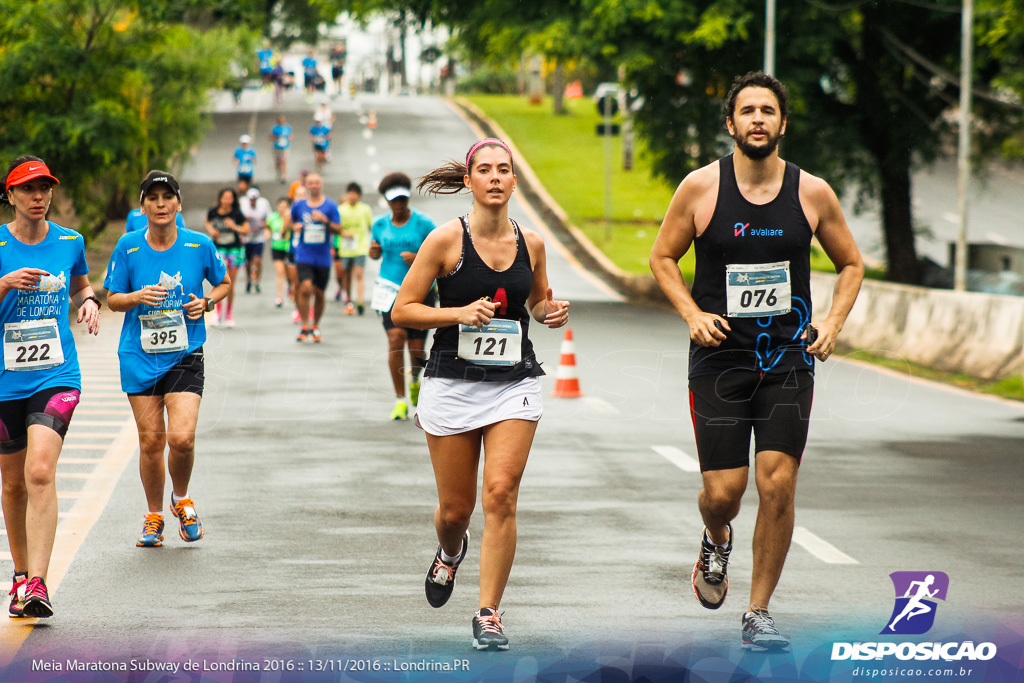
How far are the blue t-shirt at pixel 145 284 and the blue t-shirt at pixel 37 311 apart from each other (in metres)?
1.11

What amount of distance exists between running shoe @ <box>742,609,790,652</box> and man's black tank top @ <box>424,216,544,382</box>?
132 centimetres

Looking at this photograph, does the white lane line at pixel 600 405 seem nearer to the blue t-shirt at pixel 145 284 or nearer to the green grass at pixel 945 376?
the green grass at pixel 945 376

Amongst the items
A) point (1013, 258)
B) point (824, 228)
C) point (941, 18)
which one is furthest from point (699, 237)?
point (1013, 258)

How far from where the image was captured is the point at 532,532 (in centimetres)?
849

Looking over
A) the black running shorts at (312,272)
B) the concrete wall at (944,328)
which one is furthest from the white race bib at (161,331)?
the concrete wall at (944,328)

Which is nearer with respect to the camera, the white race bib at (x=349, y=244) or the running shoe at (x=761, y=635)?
the running shoe at (x=761, y=635)

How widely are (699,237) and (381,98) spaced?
Result: 65743 mm

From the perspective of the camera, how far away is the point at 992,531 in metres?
8.54

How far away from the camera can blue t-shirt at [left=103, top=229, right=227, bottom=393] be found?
26.1 feet

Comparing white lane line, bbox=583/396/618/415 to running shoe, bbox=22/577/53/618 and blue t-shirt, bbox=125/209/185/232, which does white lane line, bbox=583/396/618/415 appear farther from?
running shoe, bbox=22/577/53/618

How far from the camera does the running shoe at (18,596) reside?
249 inches

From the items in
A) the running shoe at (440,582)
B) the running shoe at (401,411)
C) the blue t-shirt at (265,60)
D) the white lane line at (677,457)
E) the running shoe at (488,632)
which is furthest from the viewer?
the blue t-shirt at (265,60)

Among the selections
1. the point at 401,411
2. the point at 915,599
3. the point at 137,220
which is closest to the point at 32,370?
the point at 137,220

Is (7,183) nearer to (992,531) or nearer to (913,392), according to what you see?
(992,531)
